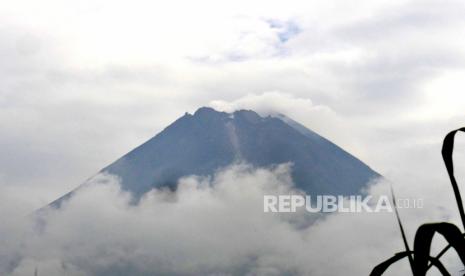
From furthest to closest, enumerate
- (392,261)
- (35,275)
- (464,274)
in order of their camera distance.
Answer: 1. (35,275)
2. (392,261)
3. (464,274)

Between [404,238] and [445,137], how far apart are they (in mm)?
460

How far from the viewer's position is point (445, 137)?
153 inches

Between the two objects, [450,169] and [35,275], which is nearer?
[450,169]

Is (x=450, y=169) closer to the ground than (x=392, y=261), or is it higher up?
higher up

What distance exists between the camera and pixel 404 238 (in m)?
3.95

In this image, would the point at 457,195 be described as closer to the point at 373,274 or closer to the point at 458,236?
the point at 458,236

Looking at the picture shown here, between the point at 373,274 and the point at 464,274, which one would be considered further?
the point at 373,274

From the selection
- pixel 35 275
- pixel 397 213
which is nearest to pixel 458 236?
pixel 397 213

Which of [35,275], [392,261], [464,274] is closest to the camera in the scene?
[464,274]

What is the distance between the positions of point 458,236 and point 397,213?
0.37m

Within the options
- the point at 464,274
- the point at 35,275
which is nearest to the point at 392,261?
the point at 464,274

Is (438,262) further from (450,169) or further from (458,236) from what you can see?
(450,169)

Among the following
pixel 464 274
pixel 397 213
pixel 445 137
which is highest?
pixel 445 137

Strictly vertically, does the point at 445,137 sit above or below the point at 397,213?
above
